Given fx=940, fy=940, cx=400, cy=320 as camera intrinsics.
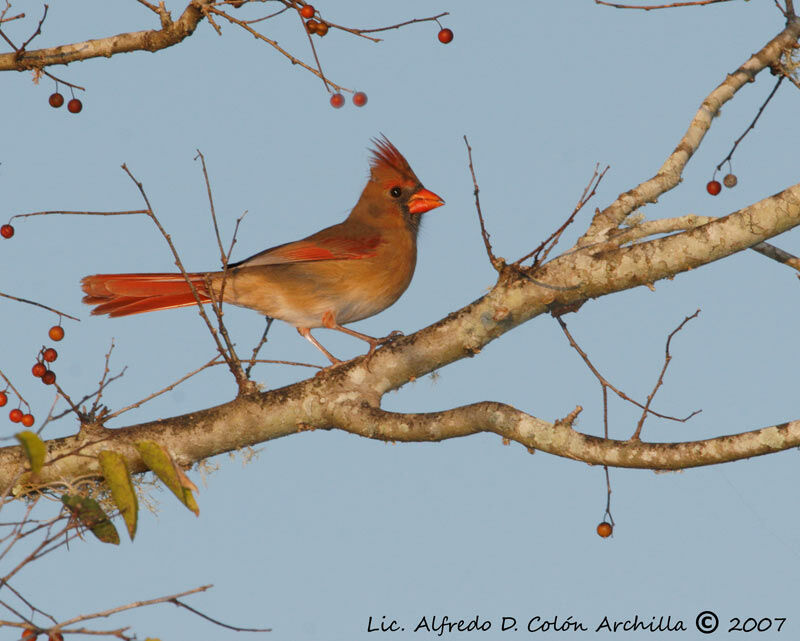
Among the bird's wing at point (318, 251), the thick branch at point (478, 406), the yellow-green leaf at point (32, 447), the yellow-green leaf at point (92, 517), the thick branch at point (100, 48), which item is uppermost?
the thick branch at point (100, 48)

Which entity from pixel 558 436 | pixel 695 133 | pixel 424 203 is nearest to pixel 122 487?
pixel 558 436

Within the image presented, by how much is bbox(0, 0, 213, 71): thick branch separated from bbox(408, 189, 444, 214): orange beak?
2246mm

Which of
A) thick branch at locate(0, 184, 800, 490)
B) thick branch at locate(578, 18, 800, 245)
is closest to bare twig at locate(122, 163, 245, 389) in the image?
thick branch at locate(0, 184, 800, 490)

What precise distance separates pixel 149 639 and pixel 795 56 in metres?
4.09

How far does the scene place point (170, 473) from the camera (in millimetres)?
3014

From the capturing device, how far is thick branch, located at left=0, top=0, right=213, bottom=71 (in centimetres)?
420

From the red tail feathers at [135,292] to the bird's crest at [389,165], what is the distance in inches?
62.5

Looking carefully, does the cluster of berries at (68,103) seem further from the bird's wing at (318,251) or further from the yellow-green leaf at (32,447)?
the yellow-green leaf at (32,447)

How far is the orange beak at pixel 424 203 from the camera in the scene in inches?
240

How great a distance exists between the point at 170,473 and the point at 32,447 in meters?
0.55

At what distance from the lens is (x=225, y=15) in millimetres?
3924

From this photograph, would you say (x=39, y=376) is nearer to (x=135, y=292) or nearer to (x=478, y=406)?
(x=135, y=292)

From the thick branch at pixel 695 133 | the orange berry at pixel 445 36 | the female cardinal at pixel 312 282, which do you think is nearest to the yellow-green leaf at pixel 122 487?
the female cardinal at pixel 312 282

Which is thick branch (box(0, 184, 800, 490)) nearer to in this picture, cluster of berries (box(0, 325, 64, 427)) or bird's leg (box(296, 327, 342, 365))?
cluster of berries (box(0, 325, 64, 427))
